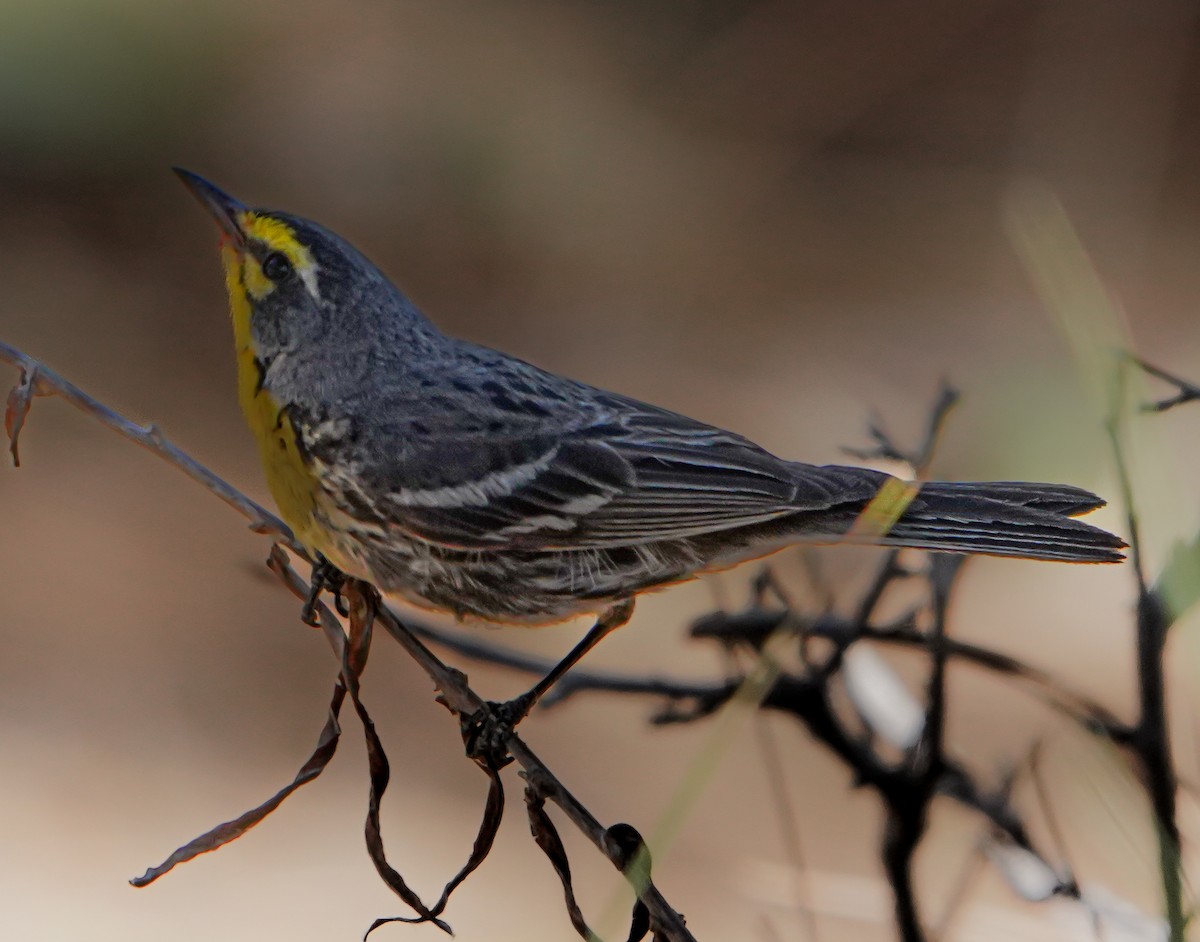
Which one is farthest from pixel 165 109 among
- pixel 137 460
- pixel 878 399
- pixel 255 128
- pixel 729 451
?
pixel 729 451

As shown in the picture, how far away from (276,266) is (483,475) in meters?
0.75

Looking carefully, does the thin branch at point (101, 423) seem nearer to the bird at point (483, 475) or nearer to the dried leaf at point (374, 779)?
the dried leaf at point (374, 779)

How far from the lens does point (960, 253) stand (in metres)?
8.70

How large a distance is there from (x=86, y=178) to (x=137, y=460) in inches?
88.9

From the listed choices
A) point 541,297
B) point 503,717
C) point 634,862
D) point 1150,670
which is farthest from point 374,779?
point 541,297

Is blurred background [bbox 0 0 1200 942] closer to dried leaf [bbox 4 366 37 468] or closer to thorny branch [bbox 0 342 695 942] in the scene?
thorny branch [bbox 0 342 695 942]

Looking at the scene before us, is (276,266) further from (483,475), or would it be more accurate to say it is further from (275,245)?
(483,475)

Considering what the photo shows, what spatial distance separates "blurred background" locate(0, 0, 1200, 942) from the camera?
213 inches

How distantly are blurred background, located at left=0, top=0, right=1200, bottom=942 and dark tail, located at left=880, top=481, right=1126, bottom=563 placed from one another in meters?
2.24

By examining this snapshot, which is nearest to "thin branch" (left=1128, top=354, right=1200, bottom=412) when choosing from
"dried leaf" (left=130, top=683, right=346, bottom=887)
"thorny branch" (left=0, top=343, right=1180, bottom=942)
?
"thorny branch" (left=0, top=343, right=1180, bottom=942)

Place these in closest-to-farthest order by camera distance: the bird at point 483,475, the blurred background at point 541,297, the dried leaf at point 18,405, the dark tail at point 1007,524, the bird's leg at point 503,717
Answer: the dried leaf at point 18,405 → the dark tail at point 1007,524 → the bird's leg at point 503,717 → the bird at point 483,475 → the blurred background at point 541,297

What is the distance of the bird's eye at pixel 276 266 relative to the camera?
3619 millimetres

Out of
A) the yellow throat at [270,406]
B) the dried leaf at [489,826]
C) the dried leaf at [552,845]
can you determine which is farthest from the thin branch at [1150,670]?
the yellow throat at [270,406]

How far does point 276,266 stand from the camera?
3639 mm
